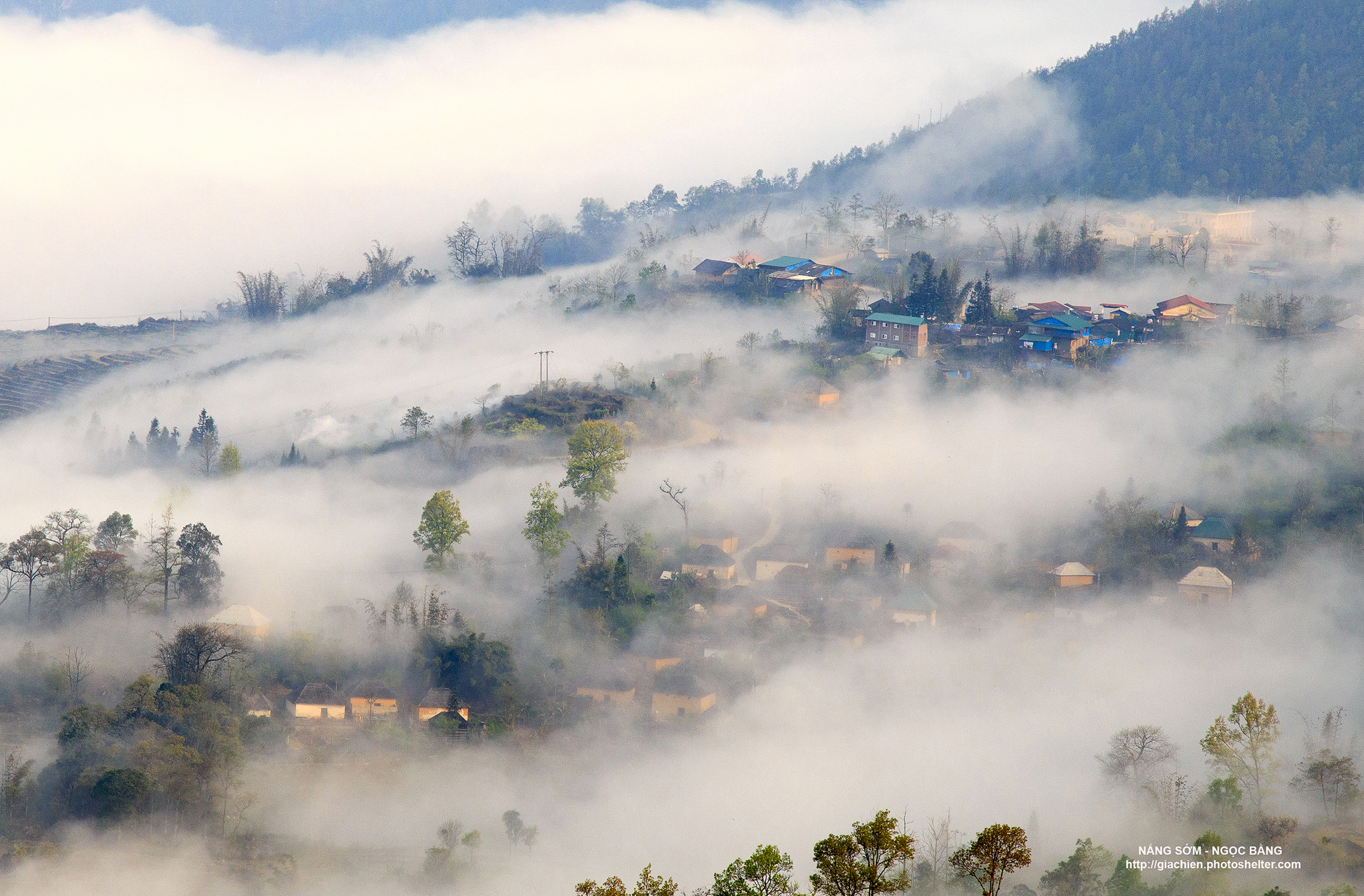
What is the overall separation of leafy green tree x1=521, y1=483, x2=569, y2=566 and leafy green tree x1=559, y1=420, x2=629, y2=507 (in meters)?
2.73

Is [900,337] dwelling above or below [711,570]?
above

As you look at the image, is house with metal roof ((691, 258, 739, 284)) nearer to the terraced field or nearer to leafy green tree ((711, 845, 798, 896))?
the terraced field

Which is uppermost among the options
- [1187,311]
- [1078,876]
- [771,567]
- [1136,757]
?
[1187,311]

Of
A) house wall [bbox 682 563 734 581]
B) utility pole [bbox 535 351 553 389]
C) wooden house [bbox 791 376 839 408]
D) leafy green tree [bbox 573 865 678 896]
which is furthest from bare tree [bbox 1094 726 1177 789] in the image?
utility pole [bbox 535 351 553 389]

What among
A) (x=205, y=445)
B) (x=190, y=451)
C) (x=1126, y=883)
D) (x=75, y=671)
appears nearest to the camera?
(x=1126, y=883)

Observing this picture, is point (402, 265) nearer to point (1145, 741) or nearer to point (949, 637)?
point (949, 637)

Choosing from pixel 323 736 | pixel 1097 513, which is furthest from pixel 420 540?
pixel 1097 513

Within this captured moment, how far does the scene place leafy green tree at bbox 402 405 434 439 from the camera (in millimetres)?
88875

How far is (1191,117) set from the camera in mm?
145125

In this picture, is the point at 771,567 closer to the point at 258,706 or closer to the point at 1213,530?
the point at 1213,530

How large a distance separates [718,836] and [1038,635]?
20450 millimetres

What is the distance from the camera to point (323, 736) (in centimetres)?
6025

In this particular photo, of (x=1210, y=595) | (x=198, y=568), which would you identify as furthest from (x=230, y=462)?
(x=1210, y=595)

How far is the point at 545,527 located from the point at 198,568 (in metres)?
17.0
